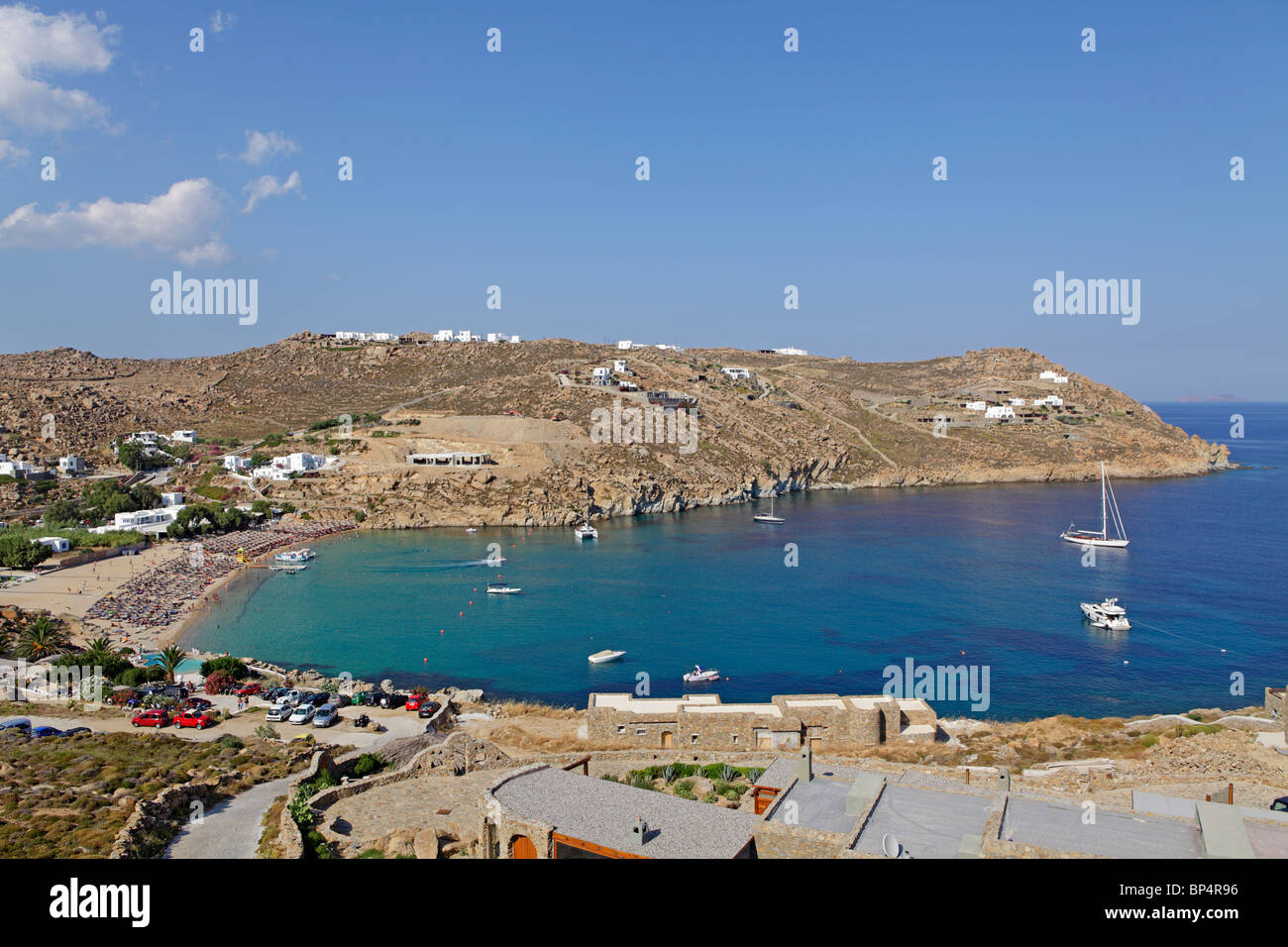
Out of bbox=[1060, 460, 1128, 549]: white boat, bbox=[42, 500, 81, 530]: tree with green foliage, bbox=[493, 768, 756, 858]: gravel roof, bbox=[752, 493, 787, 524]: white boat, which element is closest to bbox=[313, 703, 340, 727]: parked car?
bbox=[493, 768, 756, 858]: gravel roof

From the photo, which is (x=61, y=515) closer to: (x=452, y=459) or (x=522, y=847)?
(x=452, y=459)

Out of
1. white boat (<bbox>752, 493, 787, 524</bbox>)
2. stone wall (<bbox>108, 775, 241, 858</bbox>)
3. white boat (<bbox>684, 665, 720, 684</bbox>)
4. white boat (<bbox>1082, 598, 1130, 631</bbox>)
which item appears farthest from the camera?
white boat (<bbox>752, 493, 787, 524</bbox>)

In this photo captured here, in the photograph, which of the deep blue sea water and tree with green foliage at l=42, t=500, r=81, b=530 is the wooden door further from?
tree with green foliage at l=42, t=500, r=81, b=530

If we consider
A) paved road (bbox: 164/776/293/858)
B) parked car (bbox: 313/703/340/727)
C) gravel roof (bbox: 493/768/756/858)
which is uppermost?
gravel roof (bbox: 493/768/756/858)

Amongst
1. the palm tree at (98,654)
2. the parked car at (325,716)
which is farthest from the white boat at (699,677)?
the palm tree at (98,654)

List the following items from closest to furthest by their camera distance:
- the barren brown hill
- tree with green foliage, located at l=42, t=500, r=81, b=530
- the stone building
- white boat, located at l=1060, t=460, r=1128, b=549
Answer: the stone building, tree with green foliage, located at l=42, t=500, r=81, b=530, white boat, located at l=1060, t=460, r=1128, b=549, the barren brown hill
